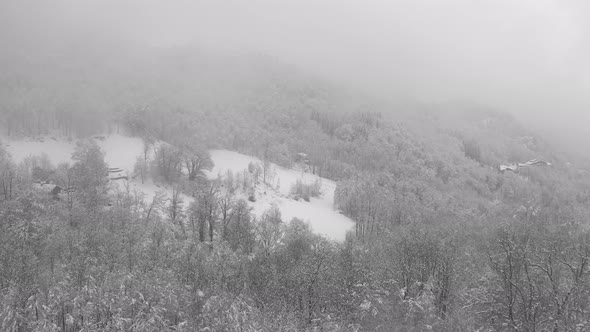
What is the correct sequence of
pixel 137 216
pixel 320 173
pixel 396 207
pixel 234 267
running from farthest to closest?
pixel 320 173 < pixel 396 207 < pixel 137 216 < pixel 234 267

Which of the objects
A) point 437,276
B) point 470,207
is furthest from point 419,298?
point 470,207

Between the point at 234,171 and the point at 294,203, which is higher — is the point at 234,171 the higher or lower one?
the higher one

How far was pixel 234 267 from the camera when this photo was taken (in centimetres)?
4241

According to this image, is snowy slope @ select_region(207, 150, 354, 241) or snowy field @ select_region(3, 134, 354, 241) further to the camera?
snowy slope @ select_region(207, 150, 354, 241)

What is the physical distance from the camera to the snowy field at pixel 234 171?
109 meters

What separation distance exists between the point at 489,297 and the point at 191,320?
2658cm

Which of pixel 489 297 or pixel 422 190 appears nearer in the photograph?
pixel 489 297

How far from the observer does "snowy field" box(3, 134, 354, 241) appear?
358ft

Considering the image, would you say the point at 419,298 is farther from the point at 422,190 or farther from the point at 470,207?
the point at 470,207

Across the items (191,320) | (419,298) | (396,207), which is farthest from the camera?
(396,207)

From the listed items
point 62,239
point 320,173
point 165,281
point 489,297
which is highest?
point 489,297

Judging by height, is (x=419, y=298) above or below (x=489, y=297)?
below

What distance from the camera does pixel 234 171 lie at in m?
138

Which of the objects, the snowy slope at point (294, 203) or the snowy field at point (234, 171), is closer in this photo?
the snowy field at point (234, 171)
